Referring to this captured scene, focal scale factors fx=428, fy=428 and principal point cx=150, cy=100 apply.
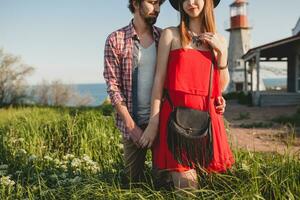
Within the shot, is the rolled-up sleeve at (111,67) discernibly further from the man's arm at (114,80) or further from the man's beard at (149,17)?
the man's beard at (149,17)

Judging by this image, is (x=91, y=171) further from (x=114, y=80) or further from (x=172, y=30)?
(x=172, y=30)

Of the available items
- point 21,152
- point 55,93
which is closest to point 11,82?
point 55,93

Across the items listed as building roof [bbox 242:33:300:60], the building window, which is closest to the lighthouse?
the building window

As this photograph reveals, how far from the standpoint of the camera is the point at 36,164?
4938 millimetres

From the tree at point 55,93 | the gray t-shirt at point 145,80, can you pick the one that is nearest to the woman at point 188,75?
the gray t-shirt at point 145,80

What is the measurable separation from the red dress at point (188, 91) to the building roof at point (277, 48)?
17974 mm

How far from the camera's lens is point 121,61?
3154 millimetres

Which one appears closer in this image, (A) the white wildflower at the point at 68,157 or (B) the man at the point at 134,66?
(B) the man at the point at 134,66

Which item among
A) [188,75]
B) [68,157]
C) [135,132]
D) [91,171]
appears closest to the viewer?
[188,75]

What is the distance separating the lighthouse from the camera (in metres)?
41.5

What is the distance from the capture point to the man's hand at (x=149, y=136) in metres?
2.93

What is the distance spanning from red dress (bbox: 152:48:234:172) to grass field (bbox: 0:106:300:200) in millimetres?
256

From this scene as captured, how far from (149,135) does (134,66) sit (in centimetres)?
53

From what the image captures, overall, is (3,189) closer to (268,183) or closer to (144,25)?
(144,25)
